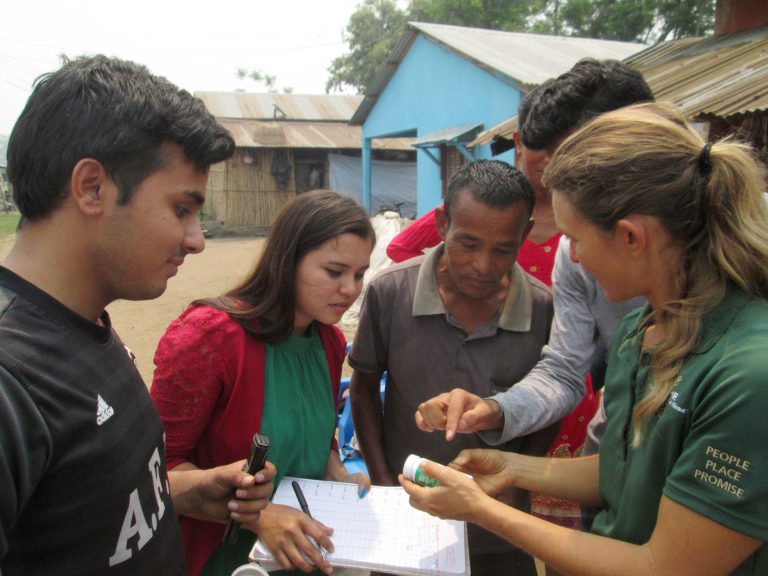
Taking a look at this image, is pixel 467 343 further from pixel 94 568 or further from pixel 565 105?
pixel 94 568

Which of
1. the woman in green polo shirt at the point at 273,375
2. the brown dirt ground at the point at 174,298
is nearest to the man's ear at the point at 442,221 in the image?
the woman in green polo shirt at the point at 273,375

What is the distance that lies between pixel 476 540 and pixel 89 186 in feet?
5.57

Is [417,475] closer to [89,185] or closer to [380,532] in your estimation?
[380,532]

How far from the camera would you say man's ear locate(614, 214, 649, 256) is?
4.03ft

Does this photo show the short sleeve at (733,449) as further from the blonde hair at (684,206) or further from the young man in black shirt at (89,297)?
the young man in black shirt at (89,297)

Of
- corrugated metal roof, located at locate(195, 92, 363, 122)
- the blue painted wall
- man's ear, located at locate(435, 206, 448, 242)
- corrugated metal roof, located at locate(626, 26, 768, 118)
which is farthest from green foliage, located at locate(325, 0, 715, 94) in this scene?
man's ear, located at locate(435, 206, 448, 242)

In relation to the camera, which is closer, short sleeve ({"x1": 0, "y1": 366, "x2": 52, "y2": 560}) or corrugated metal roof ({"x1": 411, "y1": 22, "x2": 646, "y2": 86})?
short sleeve ({"x1": 0, "y1": 366, "x2": 52, "y2": 560})

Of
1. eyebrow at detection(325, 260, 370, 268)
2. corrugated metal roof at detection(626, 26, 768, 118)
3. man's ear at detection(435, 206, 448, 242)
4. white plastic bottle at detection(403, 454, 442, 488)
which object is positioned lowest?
white plastic bottle at detection(403, 454, 442, 488)

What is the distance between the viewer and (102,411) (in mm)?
1060

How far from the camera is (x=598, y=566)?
122 centimetres

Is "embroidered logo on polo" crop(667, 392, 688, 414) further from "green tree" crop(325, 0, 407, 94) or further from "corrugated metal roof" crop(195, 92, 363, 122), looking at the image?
"green tree" crop(325, 0, 407, 94)

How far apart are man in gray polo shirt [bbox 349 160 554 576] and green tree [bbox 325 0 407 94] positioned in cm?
2837

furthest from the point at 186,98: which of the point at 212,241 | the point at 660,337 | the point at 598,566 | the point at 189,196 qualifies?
the point at 212,241

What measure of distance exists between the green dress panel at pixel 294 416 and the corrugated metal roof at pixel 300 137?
1604cm
